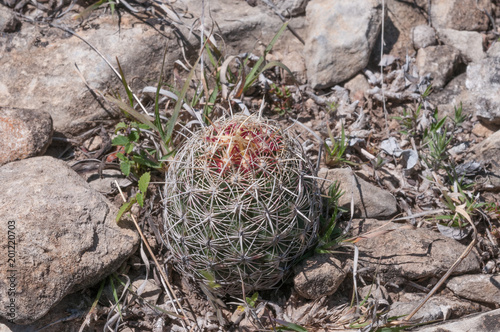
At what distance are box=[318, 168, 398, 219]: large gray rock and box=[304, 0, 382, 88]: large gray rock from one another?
1042 mm

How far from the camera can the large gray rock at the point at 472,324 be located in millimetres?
2803

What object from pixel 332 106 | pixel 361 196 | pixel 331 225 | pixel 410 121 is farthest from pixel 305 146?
pixel 410 121

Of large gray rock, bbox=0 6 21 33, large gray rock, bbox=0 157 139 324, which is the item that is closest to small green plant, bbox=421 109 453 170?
large gray rock, bbox=0 157 139 324

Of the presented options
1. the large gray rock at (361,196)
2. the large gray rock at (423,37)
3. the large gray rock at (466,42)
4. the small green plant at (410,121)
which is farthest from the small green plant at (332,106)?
the large gray rock at (466,42)

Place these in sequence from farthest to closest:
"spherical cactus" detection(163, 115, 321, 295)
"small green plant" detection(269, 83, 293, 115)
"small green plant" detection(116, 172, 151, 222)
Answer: "small green plant" detection(269, 83, 293, 115) → "small green plant" detection(116, 172, 151, 222) → "spherical cactus" detection(163, 115, 321, 295)

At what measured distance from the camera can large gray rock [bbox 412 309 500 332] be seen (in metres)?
2.80

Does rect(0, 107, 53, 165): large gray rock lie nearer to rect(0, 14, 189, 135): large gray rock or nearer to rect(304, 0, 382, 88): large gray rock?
rect(0, 14, 189, 135): large gray rock

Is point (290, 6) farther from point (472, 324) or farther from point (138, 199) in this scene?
point (472, 324)

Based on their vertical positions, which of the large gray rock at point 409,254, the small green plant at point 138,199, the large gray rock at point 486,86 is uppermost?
the large gray rock at point 486,86

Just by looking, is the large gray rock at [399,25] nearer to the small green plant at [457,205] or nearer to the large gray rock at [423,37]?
the large gray rock at [423,37]

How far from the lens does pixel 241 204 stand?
8.16 feet

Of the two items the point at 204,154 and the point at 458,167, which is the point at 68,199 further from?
the point at 458,167

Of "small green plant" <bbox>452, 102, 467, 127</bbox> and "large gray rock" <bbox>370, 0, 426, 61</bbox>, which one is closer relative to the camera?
"small green plant" <bbox>452, 102, 467, 127</bbox>

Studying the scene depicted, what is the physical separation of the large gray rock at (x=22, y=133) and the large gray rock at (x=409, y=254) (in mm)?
2500
